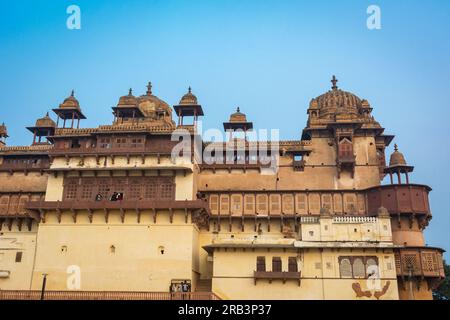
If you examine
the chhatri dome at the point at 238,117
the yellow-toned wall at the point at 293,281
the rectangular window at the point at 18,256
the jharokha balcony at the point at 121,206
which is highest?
the chhatri dome at the point at 238,117

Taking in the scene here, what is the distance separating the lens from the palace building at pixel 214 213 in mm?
33719

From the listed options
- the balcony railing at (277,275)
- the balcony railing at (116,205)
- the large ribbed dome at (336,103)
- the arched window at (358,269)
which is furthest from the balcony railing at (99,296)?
the large ribbed dome at (336,103)

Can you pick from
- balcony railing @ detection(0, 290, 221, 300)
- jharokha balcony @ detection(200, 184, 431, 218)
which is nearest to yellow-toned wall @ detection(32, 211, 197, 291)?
balcony railing @ detection(0, 290, 221, 300)

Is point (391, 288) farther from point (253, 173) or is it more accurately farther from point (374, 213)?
point (253, 173)

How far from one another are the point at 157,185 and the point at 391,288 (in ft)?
65.4

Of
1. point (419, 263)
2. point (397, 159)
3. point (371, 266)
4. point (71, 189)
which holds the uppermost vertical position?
point (397, 159)

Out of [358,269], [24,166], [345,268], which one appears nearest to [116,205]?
[24,166]

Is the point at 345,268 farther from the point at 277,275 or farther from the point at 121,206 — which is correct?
the point at 121,206

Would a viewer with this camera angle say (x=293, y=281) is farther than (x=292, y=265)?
No

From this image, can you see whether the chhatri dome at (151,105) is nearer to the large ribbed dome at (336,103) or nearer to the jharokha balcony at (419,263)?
the large ribbed dome at (336,103)

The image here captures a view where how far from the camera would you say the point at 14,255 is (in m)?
39.6

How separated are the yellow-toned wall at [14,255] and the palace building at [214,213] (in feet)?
0.34

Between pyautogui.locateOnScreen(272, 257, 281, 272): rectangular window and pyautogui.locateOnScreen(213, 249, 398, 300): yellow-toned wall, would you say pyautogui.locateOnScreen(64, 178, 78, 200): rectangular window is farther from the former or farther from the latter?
pyautogui.locateOnScreen(272, 257, 281, 272): rectangular window

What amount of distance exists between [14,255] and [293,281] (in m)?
24.4
